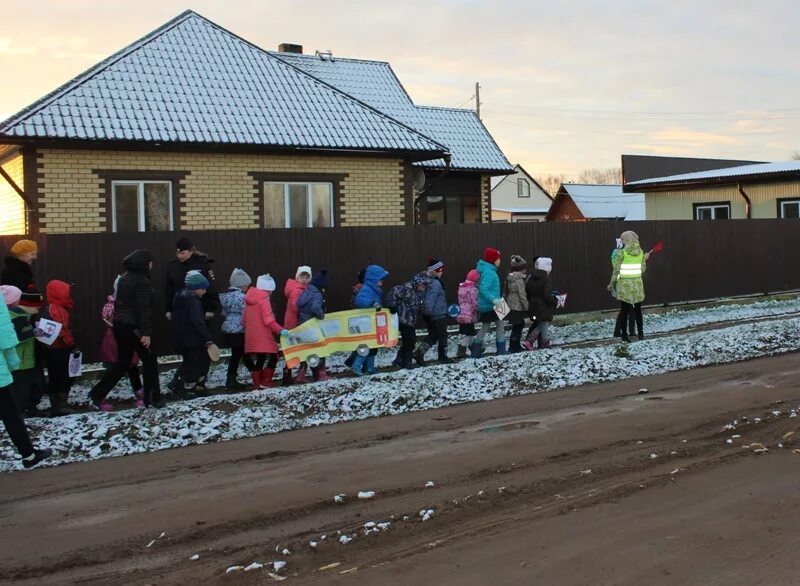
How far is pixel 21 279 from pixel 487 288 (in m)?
6.23

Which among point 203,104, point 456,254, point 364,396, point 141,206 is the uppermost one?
point 203,104

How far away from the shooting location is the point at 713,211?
26.2 meters

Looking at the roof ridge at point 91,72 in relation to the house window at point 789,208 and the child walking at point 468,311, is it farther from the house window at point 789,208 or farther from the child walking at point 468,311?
the house window at point 789,208

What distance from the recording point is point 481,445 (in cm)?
704

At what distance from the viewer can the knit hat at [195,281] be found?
377 inches

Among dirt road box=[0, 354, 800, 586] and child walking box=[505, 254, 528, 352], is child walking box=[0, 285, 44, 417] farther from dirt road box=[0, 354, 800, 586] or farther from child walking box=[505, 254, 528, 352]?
child walking box=[505, 254, 528, 352]

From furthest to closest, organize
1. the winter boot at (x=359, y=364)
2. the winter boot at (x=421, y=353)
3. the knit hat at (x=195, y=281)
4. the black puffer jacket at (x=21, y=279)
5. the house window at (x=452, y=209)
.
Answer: the house window at (x=452, y=209)
the winter boot at (x=421, y=353)
the winter boot at (x=359, y=364)
the knit hat at (x=195, y=281)
the black puffer jacket at (x=21, y=279)

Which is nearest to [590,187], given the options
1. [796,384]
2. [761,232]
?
[761,232]

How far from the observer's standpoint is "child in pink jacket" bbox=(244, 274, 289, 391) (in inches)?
396

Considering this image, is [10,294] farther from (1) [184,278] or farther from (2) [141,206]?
(2) [141,206]

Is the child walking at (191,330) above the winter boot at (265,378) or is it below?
above

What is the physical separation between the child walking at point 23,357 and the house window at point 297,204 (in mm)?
7365

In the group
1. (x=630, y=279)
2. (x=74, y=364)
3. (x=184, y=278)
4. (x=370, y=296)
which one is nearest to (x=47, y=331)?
(x=74, y=364)

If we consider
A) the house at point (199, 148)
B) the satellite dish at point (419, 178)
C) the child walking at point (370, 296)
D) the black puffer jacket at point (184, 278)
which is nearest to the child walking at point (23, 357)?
the black puffer jacket at point (184, 278)
